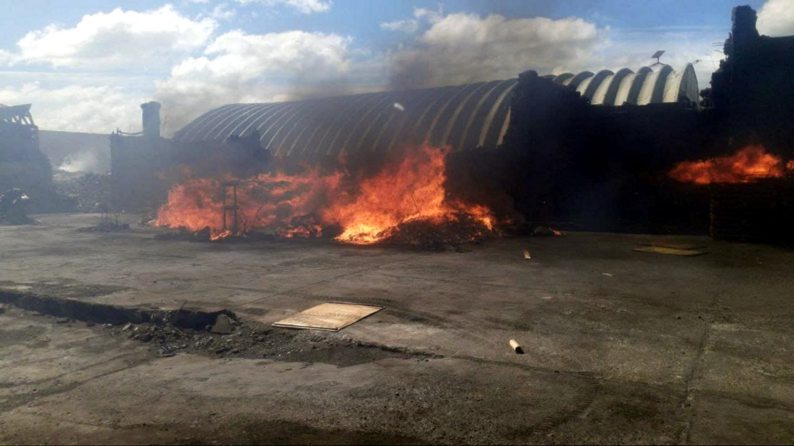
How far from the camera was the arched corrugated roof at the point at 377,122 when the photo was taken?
2009 cm

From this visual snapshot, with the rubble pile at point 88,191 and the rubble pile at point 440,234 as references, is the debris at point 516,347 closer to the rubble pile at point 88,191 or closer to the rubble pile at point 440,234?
the rubble pile at point 440,234

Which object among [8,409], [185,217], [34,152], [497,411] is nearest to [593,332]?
[497,411]

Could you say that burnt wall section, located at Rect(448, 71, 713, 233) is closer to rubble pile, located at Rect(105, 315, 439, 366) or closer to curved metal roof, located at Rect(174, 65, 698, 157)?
curved metal roof, located at Rect(174, 65, 698, 157)

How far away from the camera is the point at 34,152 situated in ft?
113

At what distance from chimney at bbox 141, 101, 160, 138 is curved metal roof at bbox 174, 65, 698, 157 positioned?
6.16 ft

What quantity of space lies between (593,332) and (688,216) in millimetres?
11705

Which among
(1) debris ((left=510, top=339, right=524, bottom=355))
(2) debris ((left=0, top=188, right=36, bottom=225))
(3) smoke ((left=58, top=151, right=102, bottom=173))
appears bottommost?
(1) debris ((left=510, top=339, right=524, bottom=355))

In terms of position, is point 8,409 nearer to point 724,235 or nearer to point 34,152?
point 724,235

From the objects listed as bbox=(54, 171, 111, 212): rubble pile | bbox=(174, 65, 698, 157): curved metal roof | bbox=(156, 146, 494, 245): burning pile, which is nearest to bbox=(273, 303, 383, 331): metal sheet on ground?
bbox=(156, 146, 494, 245): burning pile

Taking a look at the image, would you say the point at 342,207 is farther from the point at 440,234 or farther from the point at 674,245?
the point at 674,245

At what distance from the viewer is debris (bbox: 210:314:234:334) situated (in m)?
6.23

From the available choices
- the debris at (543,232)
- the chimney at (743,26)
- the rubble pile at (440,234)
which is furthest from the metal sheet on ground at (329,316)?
the chimney at (743,26)

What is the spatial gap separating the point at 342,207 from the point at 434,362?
12418mm

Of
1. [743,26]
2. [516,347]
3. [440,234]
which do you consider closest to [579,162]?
[743,26]
